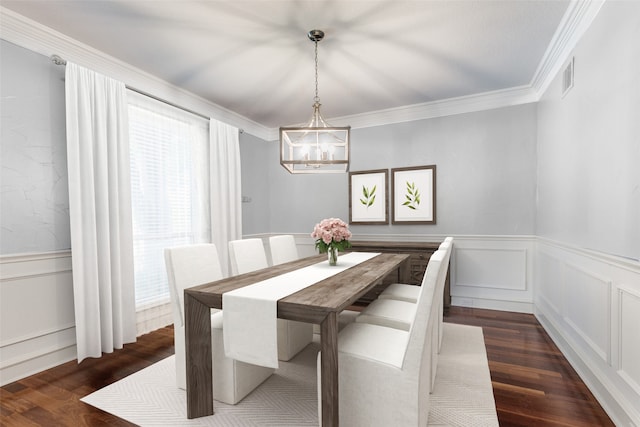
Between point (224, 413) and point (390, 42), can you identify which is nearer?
point (224, 413)

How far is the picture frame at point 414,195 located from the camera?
408 centimetres

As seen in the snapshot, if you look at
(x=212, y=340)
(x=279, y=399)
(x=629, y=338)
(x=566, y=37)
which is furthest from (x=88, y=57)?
(x=629, y=338)

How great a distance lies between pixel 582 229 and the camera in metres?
2.27

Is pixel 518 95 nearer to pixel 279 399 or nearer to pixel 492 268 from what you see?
pixel 492 268

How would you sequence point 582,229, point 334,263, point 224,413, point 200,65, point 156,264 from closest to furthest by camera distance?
Answer: point 224,413 < point 582,229 < point 334,263 < point 200,65 < point 156,264

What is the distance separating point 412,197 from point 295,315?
3069 millimetres

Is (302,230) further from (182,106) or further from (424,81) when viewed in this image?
(424,81)

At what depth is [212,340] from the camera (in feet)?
6.38

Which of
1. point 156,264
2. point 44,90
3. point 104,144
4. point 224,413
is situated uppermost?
point 44,90

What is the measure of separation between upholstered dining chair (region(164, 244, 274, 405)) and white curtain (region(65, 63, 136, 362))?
3.46 ft

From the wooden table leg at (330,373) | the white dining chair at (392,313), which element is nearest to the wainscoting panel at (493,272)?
the white dining chair at (392,313)

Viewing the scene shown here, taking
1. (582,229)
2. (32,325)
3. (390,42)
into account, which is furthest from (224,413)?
(390,42)

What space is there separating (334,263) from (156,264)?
6.62ft

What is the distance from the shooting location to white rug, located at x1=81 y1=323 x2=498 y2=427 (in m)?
1.76
